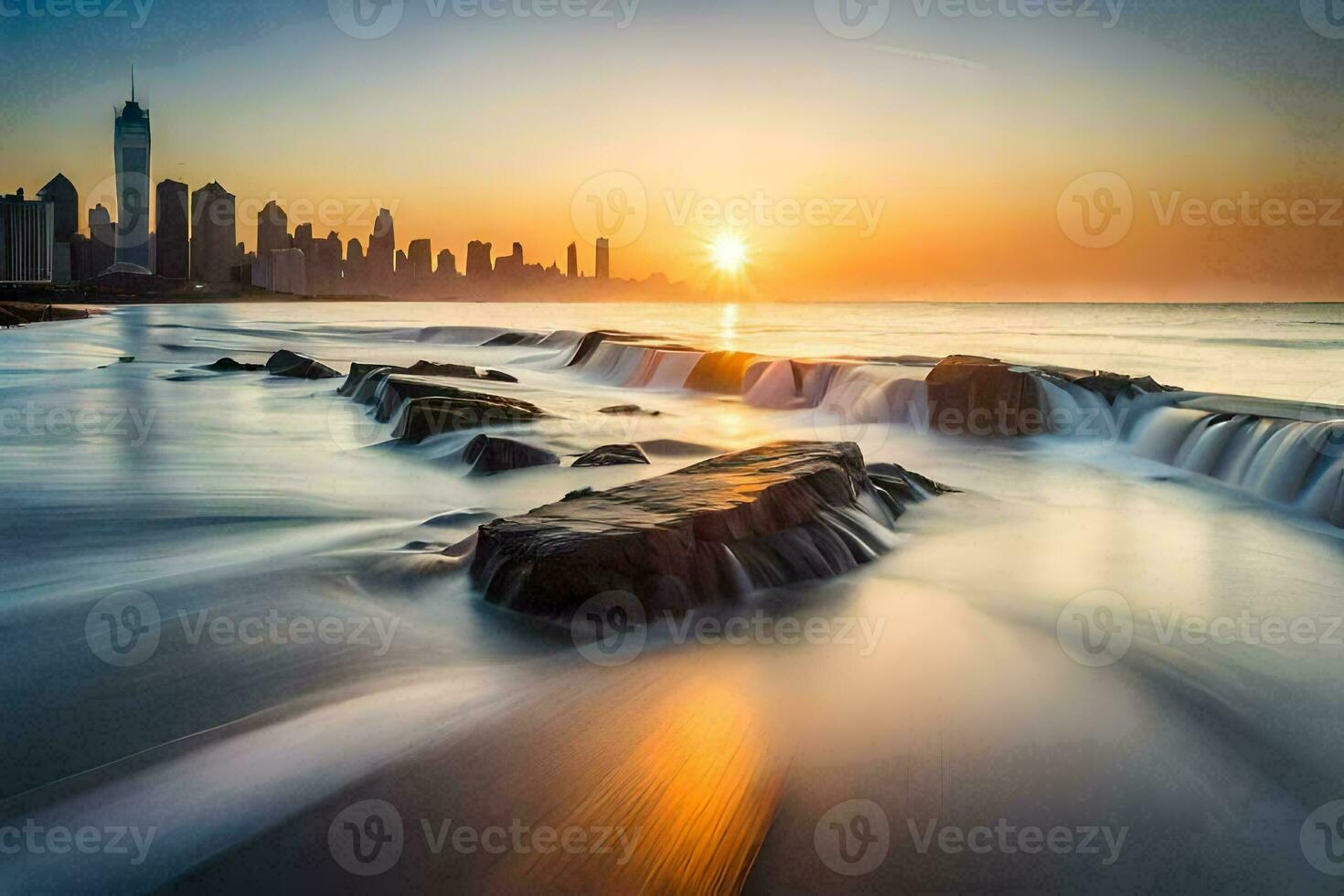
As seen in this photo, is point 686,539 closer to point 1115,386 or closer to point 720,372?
point 1115,386

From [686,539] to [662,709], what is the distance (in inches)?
48.0

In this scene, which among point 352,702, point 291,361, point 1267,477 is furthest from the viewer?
point 291,361

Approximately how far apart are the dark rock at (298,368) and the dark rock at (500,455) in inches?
436

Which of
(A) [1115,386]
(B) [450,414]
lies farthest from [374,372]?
(A) [1115,386]

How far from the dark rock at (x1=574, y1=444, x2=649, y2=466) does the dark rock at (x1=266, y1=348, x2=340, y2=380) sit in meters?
11.6

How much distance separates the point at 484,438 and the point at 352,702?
5617mm

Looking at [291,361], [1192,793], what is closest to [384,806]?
[1192,793]

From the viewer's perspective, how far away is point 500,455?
874 cm

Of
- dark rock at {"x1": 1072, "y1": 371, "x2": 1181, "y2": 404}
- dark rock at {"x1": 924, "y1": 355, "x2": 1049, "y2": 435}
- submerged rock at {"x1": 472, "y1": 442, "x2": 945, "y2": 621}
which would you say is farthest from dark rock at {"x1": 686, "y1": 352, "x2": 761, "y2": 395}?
submerged rock at {"x1": 472, "y1": 442, "x2": 945, "y2": 621}

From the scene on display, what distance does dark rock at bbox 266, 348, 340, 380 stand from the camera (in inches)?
733

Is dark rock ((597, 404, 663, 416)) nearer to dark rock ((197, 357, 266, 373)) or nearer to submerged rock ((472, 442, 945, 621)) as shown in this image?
submerged rock ((472, 442, 945, 621))

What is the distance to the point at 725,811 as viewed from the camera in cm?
270

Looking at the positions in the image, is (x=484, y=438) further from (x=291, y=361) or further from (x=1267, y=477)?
(x=291, y=361)

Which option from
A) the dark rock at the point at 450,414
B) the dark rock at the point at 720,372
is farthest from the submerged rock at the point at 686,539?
the dark rock at the point at 720,372
